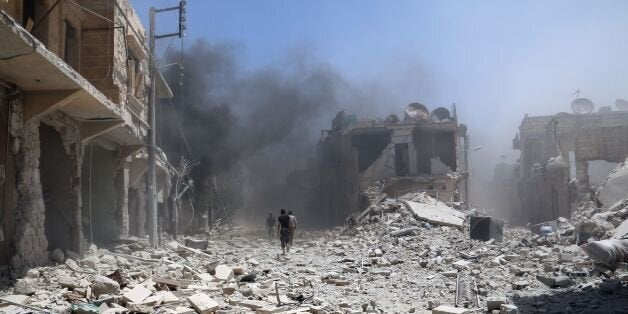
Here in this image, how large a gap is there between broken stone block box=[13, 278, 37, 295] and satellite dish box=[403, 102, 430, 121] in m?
27.6

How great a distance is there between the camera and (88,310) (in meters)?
5.50

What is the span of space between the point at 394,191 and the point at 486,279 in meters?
21.0

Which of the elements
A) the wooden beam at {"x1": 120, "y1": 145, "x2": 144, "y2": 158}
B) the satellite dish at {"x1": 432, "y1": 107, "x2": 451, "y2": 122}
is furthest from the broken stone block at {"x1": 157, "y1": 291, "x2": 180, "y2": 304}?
Answer: the satellite dish at {"x1": 432, "y1": 107, "x2": 451, "y2": 122}

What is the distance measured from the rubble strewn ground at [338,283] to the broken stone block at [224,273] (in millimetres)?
17

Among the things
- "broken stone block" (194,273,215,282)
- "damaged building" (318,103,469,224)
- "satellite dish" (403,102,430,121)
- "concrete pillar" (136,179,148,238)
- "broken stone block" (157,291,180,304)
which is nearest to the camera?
"broken stone block" (157,291,180,304)

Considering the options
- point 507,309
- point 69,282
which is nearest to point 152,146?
point 69,282

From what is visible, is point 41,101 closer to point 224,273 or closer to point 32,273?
point 32,273

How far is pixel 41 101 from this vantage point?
8.23 meters

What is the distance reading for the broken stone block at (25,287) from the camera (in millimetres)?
6434

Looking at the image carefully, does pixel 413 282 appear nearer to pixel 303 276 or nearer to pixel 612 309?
pixel 303 276

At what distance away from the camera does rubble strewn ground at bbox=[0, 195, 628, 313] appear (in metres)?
6.25

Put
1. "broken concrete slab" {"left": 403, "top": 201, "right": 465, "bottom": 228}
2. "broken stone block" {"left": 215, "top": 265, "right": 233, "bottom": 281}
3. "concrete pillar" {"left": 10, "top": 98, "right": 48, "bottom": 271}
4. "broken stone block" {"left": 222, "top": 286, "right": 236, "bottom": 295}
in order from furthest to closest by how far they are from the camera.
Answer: "broken concrete slab" {"left": 403, "top": 201, "right": 465, "bottom": 228} < "broken stone block" {"left": 215, "top": 265, "right": 233, "bottom": 281} < "concrete pillar" {"left": 10, "top": 98, "right": 48, "bottom": 271} < "broken stone block" {"left": 222, "top": 286, "right": 236, "bottom": 295}

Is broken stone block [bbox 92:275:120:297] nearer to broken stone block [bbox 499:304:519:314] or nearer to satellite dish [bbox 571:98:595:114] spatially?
broken stone block [bbox 499:304:519:314]

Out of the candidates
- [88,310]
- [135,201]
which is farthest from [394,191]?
[88,310]
